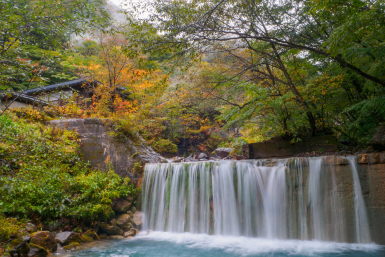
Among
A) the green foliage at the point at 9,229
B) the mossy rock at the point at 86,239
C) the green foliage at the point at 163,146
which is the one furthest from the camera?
the green foliage at the point at 163,146

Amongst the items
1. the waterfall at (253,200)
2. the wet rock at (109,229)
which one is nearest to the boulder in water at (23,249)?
the wet rock at (109,229)

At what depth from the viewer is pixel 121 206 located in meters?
8.52

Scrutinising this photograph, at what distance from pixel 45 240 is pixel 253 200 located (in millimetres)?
5928

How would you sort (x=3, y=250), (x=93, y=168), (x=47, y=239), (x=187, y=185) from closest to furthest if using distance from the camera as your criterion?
(x=3, y=250)
(x=47, y=239)
(x=187, y=185)
(x=93, y=168)

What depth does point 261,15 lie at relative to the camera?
9039 millimetres

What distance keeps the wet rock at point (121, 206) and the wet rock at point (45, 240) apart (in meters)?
2.69

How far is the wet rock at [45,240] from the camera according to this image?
18.0ft

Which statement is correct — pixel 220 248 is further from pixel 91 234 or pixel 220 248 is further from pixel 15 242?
pixel 15 242

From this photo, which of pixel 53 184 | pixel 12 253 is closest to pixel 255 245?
pixel 12 253

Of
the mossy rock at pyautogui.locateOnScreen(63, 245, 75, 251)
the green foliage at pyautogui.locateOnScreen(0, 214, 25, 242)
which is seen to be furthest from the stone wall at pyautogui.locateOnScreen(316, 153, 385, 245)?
the green foliage at pyautogui.locateOnScreen(0, 214, 25, 242)

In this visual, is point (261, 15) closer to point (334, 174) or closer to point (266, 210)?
point (334, 174)

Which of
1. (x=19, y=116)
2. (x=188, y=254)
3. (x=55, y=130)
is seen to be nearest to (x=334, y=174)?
(x=188, y=254)

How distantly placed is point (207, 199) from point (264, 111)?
17.0 ft

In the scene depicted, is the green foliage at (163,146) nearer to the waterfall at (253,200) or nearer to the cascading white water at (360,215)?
the waterfall at (253,200)
